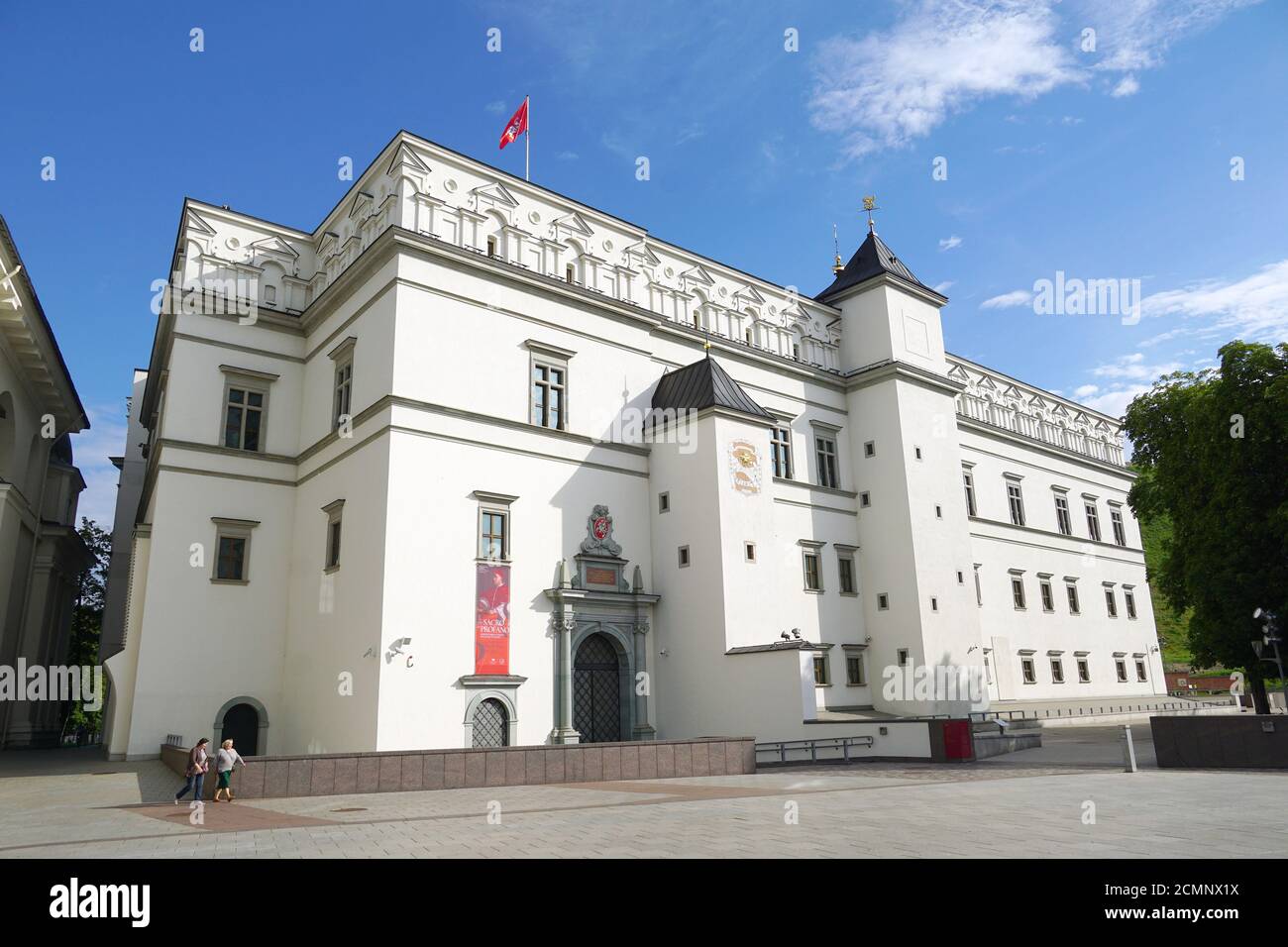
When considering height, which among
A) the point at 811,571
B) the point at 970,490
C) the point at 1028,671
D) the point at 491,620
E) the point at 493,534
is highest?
the point at 970,490

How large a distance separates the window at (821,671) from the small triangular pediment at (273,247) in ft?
73.6

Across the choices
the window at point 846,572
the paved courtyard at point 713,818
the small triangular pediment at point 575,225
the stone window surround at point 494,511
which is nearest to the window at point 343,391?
the stone window surround at point 494,511

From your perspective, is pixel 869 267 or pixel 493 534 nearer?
pixel 493 534

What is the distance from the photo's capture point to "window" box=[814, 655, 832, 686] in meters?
30.3

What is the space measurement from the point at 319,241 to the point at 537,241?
7.91 meters

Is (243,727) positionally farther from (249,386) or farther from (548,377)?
(548,377)

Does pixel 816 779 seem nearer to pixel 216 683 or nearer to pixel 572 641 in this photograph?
pixel 572 641

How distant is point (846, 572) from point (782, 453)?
5191 mm

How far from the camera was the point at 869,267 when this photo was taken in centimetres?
3578

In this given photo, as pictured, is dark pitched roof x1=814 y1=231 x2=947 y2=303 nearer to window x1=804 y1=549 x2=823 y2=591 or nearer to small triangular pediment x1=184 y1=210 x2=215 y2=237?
window x1=804 y1=549 x2=823 y2=591

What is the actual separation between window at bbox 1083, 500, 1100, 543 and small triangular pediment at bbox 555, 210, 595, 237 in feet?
113

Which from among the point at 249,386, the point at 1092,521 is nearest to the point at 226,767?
the point at 249,386

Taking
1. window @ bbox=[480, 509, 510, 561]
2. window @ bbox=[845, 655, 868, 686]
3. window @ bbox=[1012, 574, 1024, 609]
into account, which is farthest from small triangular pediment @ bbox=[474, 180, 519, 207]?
window @ bbox=[1012, 574, 1024, 609]

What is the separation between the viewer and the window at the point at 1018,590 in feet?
136
